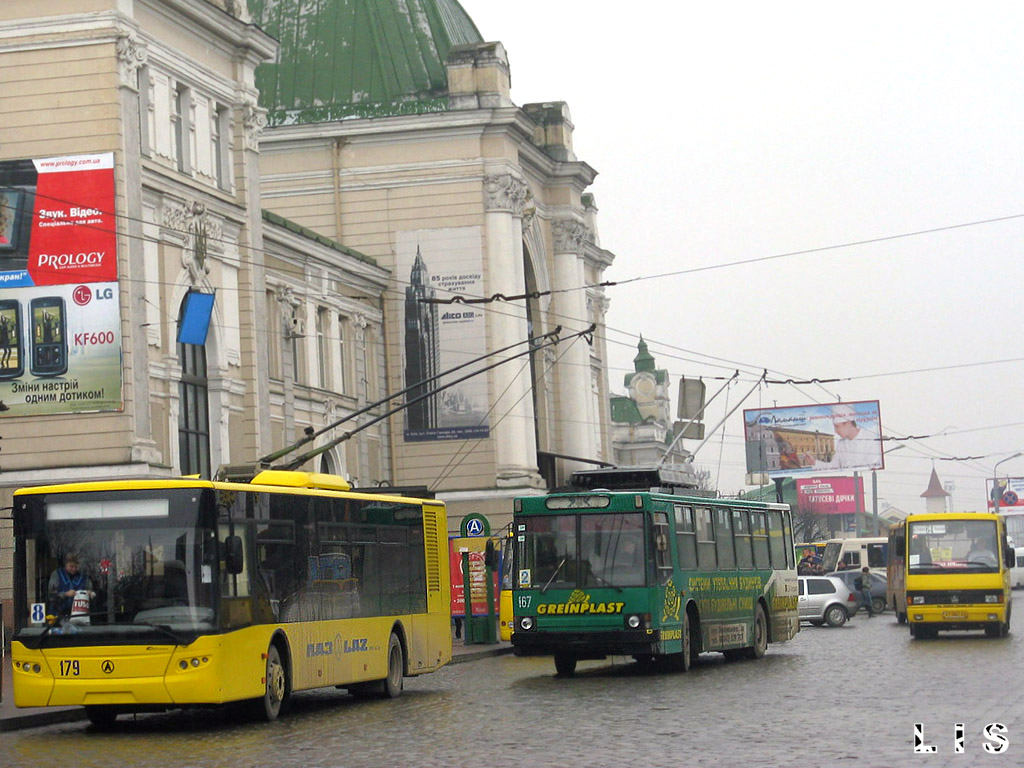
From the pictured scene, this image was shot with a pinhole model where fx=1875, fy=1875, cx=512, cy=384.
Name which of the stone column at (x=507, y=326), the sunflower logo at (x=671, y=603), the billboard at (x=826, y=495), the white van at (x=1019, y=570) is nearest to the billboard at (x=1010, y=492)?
the billboard at (x=826, y=495)

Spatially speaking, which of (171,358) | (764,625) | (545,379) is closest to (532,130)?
(545,379)

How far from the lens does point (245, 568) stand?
19578 mm

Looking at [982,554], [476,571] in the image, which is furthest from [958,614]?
[476,571]

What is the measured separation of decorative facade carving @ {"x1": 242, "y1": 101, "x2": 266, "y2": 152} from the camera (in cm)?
4441

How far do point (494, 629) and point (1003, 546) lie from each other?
10.8m

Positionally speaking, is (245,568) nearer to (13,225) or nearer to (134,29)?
(13,225)

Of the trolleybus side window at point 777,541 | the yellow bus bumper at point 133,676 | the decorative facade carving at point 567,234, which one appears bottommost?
the yellow bus bumper at point 133,676

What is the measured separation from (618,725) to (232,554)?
4374mm

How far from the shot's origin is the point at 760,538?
32.2 meters

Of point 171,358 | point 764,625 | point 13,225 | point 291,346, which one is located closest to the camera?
point 764,625

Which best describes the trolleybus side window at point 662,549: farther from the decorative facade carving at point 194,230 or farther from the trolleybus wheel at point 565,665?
the decorative facade carving at point 194,230

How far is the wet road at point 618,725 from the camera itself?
14711 millimetres

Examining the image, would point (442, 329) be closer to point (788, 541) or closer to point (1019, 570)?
point (788, 541)

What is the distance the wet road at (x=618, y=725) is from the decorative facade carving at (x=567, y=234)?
134 ft
